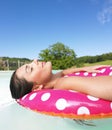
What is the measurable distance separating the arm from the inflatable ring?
0.06 metres

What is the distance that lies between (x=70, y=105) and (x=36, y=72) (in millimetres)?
717

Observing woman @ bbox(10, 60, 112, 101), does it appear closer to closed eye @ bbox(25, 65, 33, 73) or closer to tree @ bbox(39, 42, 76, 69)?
closed eye @ bbox(25, 65, 33, 73)

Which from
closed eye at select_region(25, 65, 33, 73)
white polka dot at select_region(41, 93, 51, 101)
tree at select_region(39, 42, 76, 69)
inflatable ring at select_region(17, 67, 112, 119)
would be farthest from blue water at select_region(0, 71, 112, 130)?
tree at select_region(39, 42, 76, 69)

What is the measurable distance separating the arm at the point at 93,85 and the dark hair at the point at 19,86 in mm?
620

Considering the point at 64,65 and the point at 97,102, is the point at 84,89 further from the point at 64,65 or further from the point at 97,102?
the point at 64,65

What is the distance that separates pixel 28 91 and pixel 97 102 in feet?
3.73

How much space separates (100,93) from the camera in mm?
3195

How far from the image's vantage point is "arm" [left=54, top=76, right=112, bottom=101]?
3146 mm

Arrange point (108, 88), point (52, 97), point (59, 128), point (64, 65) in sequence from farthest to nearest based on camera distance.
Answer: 1. point (64, 65)
2. point (59, 128)
3. point (52, 97)
4. point (108, 88)

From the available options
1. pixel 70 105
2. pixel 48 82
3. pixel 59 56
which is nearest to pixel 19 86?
pixel 48 82

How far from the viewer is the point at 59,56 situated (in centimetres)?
2136

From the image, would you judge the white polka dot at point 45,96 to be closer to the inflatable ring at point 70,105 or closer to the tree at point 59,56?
the inflatable ring at point 70,105

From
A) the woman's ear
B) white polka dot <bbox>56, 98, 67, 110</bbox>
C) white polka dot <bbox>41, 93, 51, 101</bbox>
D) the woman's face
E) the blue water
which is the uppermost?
the woman's face

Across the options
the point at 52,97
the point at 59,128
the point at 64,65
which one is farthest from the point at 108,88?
the point at 64,65
